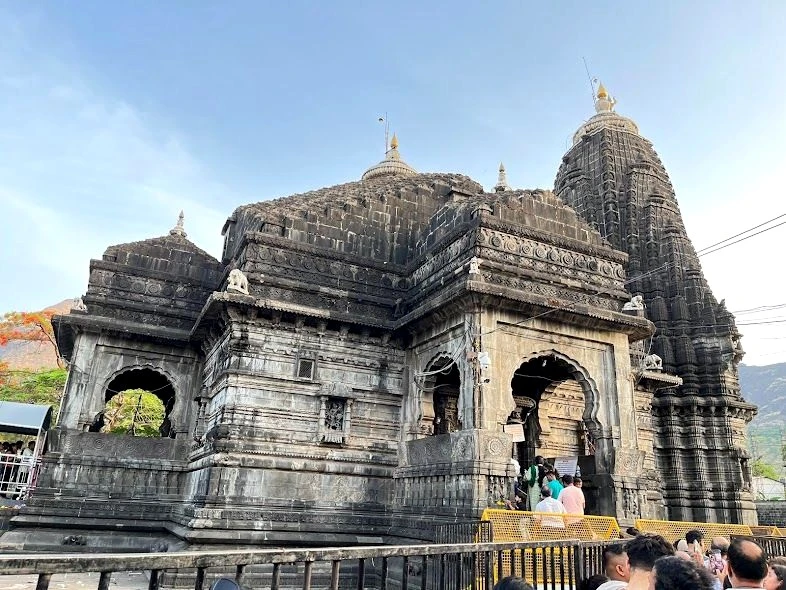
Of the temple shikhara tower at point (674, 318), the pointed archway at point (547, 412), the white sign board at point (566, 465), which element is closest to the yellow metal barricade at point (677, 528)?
the white sign board at point (566, 465)

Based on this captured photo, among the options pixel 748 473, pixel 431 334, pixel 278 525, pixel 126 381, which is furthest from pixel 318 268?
pixel 748 473

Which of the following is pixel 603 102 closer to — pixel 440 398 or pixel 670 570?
pixel 440 398

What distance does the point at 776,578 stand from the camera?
4863 mm

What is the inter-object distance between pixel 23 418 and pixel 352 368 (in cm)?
1235

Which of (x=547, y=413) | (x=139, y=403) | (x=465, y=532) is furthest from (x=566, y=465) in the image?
(x=139, y=403)

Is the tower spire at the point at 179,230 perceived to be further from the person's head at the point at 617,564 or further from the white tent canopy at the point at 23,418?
the person's head at the point at 617,564

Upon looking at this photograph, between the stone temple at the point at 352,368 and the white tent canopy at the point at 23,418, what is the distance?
2006 mm

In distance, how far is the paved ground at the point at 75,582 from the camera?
11.1m

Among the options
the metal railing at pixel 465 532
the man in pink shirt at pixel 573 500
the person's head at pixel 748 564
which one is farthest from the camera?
the man in pink shirt at pixel 573 500

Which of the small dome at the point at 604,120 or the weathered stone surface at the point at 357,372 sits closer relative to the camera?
the weathered stone surface at the point at 357,372

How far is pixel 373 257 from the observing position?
677 inches

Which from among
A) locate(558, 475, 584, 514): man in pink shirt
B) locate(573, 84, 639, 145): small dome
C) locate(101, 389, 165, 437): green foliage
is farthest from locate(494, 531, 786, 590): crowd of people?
locate(101, 389, 165, 437): green foliage

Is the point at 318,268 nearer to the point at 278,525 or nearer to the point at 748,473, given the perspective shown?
the point at 278,525

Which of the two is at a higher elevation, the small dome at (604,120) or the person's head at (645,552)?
the small dome at (604,120)
